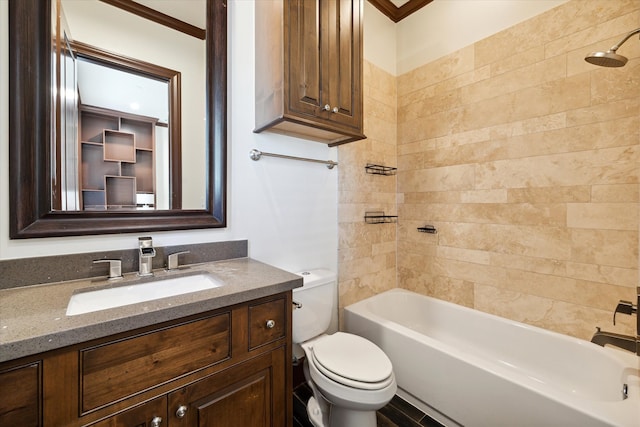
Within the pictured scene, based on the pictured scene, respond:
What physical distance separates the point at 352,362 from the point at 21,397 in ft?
3.69

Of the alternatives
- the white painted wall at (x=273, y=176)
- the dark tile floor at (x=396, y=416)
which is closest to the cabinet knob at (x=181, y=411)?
the white painted wall at (x=273, y=176)

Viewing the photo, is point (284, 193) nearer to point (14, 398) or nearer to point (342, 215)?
point (342, 215)

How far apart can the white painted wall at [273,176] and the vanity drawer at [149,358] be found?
0.58 metres

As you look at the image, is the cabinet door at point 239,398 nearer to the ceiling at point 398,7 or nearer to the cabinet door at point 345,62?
the cabinet door at point 345,62

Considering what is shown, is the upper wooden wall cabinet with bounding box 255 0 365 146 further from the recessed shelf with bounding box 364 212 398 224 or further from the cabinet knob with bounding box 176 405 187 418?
the cabinet knob with bounding box 176 405 187 418

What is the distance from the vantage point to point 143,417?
745 millimetres

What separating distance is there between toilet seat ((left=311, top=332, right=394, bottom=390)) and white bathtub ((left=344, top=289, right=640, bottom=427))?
Answer: 13.3 inches

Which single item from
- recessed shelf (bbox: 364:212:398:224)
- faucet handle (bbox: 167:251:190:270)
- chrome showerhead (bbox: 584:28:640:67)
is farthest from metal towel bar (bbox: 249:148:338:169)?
chrome showerhead (bbox: 584:28:640:67)

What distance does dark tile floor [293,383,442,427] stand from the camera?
1501 mm

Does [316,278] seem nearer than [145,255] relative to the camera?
No

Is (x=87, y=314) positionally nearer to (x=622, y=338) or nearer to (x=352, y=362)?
(x=352, y=362)

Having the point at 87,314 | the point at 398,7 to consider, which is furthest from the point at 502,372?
the point at 398,7

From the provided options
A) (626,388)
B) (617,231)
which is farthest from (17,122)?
(617,231)

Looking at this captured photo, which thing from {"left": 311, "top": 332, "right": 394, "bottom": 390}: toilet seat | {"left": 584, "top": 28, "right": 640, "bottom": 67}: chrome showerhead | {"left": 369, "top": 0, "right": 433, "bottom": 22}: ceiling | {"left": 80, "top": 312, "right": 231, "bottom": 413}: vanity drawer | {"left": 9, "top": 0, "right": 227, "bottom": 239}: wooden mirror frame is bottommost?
{"left": 311, "top": 332, "right": 394, "bottom": 390}: toilet seat
